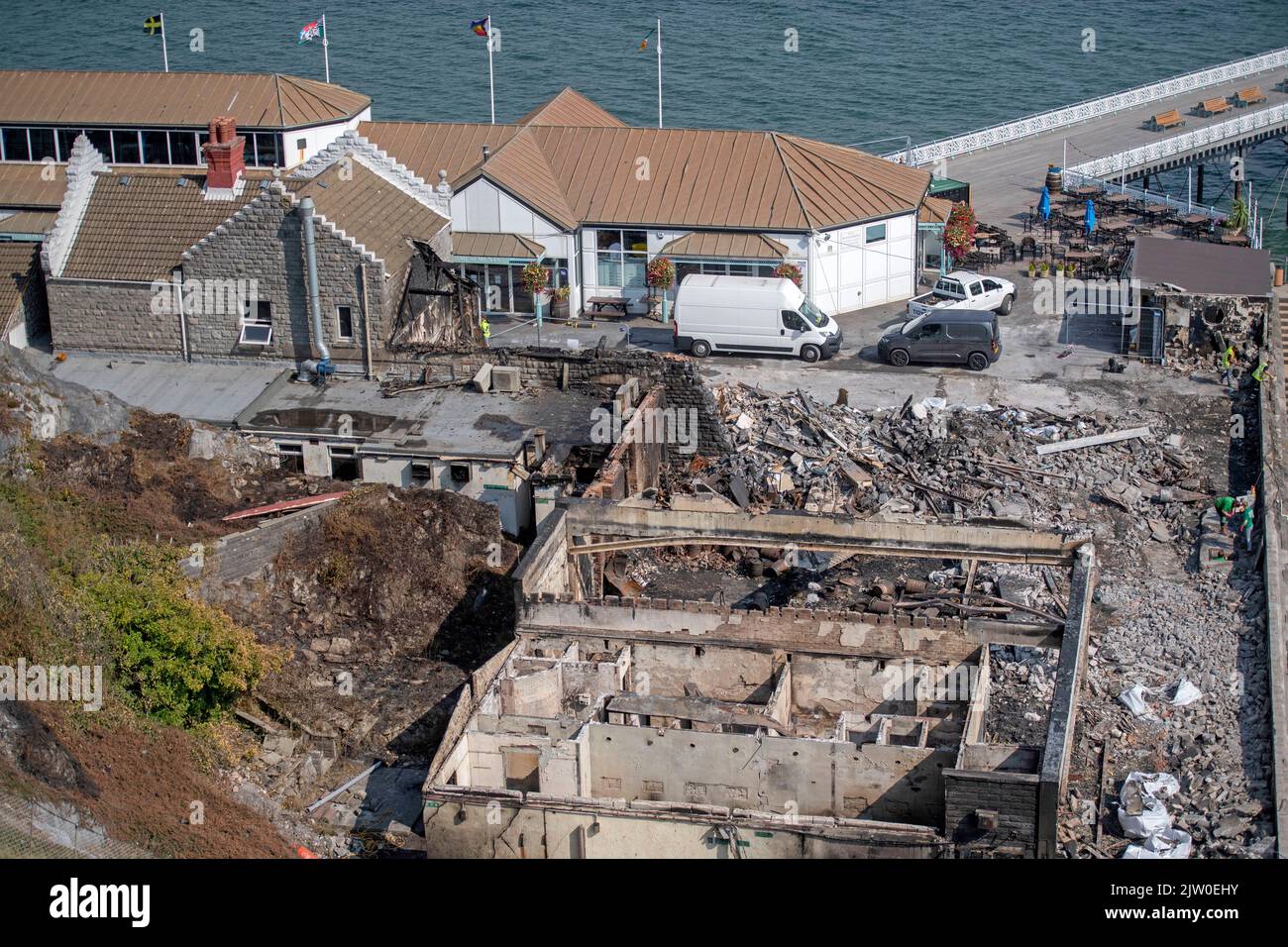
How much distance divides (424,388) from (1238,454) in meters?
21.5

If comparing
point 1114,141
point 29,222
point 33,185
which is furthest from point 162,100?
point 1114,141

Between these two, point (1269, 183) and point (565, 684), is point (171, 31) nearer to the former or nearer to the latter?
point (1269, 183)

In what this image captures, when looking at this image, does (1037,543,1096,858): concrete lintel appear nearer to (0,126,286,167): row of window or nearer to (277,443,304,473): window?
(277,443,304,473): window

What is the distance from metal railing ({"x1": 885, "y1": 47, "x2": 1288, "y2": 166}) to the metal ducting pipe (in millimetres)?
30034

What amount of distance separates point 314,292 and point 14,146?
67.0 feet

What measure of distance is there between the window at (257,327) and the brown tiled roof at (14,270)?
726 centimetres

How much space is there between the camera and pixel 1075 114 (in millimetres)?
72125

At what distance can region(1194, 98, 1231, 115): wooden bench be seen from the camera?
6975 centimetres

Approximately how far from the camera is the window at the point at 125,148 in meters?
56.8

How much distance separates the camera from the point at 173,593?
31.9 meters

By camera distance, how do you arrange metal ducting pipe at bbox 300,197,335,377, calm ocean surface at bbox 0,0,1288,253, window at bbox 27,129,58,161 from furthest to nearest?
calm ocean surface at bbox 0,0,1288,253 < window at bbox 27,129,58,161 < metal ducting pipe at bbox 300,197,335,377

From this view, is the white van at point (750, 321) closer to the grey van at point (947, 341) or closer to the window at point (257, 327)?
the grey van at point (947, 341)

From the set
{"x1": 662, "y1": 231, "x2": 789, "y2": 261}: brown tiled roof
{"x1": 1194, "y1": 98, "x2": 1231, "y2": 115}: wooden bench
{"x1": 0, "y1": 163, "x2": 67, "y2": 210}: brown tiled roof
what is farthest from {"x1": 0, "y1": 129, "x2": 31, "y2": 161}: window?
{"x1": 1194, "y1": 98, "x2": 1231, "y2": 115}: wooden bench
